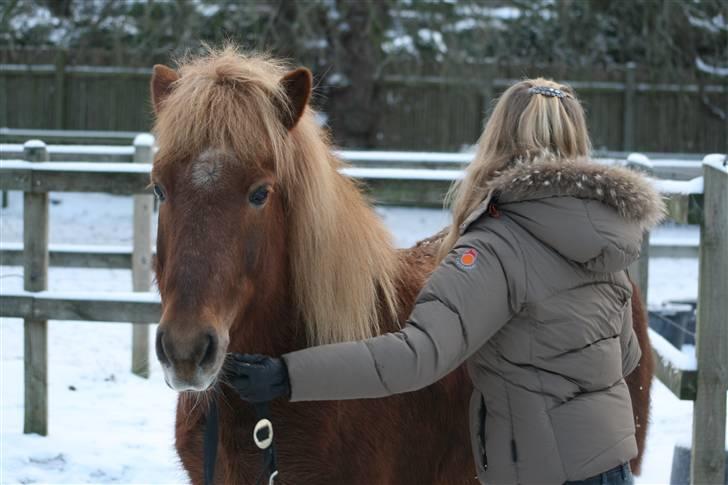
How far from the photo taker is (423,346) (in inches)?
90.5

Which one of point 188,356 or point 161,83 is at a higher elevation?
point 161,83

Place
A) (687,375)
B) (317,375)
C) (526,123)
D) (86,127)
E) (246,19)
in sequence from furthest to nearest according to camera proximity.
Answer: (86,127)
(246,19)
(687,375)
(526,123)
(317,375)

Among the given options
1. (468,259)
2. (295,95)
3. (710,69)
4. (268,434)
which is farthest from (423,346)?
(710,69)

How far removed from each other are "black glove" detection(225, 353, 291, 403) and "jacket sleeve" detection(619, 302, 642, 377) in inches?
42.2

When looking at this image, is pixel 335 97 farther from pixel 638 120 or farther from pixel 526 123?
pixel 526 123

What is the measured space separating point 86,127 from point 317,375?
626 inches

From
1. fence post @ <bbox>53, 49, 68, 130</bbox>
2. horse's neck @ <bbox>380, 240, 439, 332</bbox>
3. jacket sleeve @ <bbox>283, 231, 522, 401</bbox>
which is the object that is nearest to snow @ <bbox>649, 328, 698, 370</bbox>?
horse's neck @ <bbox>380, 240, 439, 332</bbox>

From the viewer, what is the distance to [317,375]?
7.51 feet

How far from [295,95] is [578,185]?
82 cm

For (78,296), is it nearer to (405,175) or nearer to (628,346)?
(405,175)

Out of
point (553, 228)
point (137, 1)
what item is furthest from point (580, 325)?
point (137, 1)

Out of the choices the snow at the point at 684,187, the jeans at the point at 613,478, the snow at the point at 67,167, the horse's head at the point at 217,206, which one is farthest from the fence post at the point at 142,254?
the jeans at the point at 613,478

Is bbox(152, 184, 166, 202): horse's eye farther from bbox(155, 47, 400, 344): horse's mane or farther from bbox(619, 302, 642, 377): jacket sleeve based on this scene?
bbox(619, 302, 642, 377): jacket sleeve

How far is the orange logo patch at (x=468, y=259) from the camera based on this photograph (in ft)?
7.78
